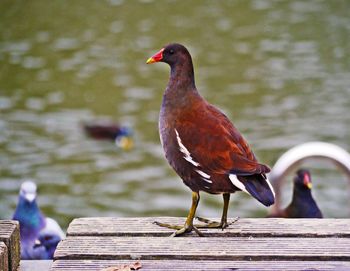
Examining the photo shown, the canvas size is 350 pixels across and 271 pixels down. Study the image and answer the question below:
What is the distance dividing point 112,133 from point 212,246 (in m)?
8.24

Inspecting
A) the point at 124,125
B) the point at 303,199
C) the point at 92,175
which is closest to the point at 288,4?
the point at 124,125

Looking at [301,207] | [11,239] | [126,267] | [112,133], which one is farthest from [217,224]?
[112,133]

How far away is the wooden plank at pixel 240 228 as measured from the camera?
10.9 feet

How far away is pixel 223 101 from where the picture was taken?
498 inches

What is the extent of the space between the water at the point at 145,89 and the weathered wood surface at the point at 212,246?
5.32 m

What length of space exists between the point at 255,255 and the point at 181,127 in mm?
639

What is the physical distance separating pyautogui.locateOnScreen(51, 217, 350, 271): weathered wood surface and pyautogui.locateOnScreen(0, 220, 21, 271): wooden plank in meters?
0.19

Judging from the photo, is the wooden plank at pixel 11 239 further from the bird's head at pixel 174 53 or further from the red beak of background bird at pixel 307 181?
the red beak of background bird at pixel 307 181

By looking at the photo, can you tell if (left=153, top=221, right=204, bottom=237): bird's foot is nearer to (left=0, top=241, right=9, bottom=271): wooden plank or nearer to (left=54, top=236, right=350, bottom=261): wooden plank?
(left=54, top=236, right=350, bottom=261): wooden plank

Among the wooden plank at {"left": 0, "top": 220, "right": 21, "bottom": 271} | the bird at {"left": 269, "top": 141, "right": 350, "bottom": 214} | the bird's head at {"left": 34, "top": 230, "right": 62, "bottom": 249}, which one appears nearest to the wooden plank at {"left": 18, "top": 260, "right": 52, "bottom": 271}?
the wooden plank at {"left": 0, "top": 220, "right": 21, "bottom": 271}

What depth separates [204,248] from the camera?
318cm

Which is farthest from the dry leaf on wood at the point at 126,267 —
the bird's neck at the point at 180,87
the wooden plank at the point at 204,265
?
the bird's neck at the point at 180,87

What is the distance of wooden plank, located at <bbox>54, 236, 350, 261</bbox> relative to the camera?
10.1 feet

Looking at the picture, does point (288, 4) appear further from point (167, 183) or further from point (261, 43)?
point (167, 183)
